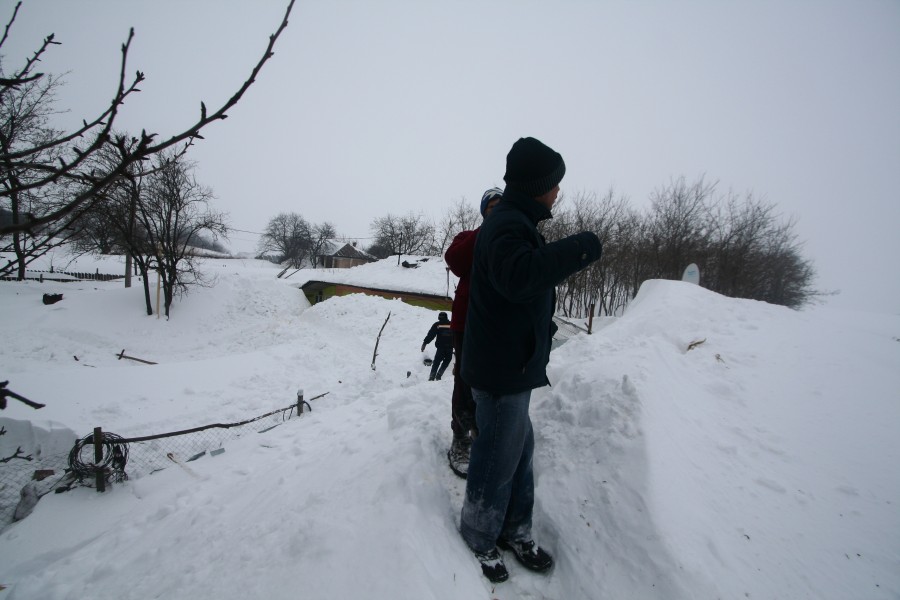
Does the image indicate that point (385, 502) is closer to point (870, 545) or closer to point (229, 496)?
point (229, 496)

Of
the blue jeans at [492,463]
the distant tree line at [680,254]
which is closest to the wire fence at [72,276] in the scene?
the distant tree line at [680,254]

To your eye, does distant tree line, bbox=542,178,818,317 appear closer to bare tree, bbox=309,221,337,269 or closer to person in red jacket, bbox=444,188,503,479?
person in red jacket, bbox=444,188,503,479

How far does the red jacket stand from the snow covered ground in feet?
3.33

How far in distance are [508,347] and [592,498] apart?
3.95ft

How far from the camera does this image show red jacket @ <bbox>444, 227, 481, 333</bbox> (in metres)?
2.75

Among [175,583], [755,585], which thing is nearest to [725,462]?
[755,585]

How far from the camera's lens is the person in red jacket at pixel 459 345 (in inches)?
108

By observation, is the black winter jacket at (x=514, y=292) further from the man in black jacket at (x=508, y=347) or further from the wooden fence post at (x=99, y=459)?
the wooden fence post at (x=99, y=459)

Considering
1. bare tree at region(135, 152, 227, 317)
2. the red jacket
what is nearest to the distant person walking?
the red jacket

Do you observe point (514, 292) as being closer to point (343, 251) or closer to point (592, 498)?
point (592, 498)

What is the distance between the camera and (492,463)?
1.90 m

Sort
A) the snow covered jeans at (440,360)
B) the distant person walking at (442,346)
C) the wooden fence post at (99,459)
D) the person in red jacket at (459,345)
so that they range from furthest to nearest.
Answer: the snow covered jeans at (440,360) < the distant person walking at (442,346) < the wooden fence post at (99,459) < the person in red jacket at (459,345)

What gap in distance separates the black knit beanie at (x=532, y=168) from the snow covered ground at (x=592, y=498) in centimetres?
182

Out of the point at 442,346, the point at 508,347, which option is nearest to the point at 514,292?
the point at 508,347
